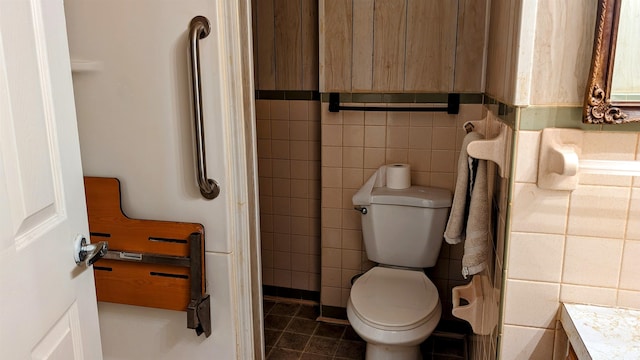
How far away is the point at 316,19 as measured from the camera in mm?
2404

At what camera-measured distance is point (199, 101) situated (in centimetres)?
137

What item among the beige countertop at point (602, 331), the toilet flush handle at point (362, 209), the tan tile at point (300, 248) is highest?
the beige countertop at point (602, 331)

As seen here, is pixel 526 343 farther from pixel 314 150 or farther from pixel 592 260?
pixel 314 150

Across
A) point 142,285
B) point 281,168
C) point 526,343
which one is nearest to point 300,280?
point 281,168

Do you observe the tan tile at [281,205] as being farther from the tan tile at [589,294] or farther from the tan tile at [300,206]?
the tan tile at [589,294]

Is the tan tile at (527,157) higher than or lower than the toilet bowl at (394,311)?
higher

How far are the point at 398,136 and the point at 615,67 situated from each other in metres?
1.39

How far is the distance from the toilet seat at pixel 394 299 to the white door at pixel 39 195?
43.7 inches

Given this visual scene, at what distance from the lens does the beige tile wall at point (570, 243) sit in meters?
1.01

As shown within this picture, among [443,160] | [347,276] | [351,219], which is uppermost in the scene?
[443,160]

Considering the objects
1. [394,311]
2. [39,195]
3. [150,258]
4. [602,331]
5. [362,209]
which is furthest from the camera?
[362,209]

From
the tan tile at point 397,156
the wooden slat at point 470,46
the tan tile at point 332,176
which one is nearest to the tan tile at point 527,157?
the wooden slat at point 470,46

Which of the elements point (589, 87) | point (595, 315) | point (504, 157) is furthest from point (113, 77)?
point (595, 315)

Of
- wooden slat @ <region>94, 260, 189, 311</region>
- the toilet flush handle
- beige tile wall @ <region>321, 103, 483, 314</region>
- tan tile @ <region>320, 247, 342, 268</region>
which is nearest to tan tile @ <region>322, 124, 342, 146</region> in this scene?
beige tile wall @ <region>321, 103, 483, 314</region>
